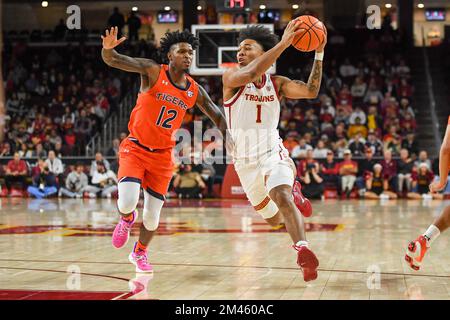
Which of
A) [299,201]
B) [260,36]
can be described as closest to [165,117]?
[260,36]

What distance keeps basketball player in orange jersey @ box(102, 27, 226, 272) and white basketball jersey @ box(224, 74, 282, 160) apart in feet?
1.83

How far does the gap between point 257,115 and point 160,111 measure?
923mm

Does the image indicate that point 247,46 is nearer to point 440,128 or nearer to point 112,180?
point 112,180

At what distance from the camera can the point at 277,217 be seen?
22.9 ft

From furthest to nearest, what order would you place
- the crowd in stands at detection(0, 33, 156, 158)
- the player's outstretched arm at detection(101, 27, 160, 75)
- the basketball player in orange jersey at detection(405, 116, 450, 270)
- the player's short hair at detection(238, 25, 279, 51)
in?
the crowd in stands at detection(0, 33, 156, 158) → the player's short hair at detection(238, 25, 279, 51) → the player's outstretched arm at detection(101, 27, 160, 75) → the basketball player in orange jersey at detection(405, 116, 450, 270)

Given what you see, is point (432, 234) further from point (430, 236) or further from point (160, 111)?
point (160, 111)

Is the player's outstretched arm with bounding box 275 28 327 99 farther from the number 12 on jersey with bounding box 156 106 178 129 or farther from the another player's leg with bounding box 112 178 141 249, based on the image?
the another player's leg with bounding box 112 178 141 249

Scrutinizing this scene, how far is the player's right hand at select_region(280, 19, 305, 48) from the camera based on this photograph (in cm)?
586

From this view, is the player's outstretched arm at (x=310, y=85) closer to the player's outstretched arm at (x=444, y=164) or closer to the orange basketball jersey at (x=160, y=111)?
the orange basketball jersey at (x=160, y=111)

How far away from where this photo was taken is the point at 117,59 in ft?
21.1

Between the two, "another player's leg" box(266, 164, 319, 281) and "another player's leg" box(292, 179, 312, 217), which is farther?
"another player's leg" box(292, 179, 312, 217)

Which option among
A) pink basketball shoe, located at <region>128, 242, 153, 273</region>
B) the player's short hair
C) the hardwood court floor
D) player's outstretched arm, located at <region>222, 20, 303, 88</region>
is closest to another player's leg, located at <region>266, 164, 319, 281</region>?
the hardwood court floor

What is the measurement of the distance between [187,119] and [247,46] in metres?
14.6

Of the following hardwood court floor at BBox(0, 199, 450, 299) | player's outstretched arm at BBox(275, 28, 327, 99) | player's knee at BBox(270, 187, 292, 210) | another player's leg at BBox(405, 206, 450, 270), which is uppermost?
player's outstretched arm at BBox(275, 28, 327, 99)
